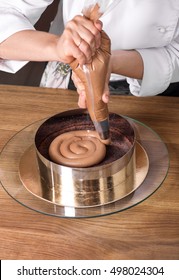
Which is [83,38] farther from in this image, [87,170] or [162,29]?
[162,29]

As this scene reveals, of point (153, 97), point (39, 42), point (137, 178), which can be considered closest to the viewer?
point (137, 178)

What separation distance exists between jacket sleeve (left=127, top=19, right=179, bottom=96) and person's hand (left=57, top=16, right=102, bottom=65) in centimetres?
36

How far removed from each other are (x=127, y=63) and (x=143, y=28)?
12cm

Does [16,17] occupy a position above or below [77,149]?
above

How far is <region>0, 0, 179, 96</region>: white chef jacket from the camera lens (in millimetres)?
1138

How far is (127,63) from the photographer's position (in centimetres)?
111

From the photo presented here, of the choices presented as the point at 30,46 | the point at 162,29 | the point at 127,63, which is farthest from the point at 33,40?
the point at 162,29

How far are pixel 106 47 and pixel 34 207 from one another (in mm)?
291

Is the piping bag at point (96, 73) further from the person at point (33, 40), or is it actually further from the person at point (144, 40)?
the person at point (144, 40)

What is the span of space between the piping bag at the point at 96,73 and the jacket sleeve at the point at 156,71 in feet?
0.99

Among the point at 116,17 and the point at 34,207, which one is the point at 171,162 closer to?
the point at 34,207

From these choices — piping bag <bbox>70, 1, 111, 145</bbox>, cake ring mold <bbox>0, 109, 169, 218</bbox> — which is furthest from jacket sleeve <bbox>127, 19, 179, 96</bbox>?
piping bag <bbox>70, 1, 111, 145</bbox>

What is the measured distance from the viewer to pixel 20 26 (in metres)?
1.09
